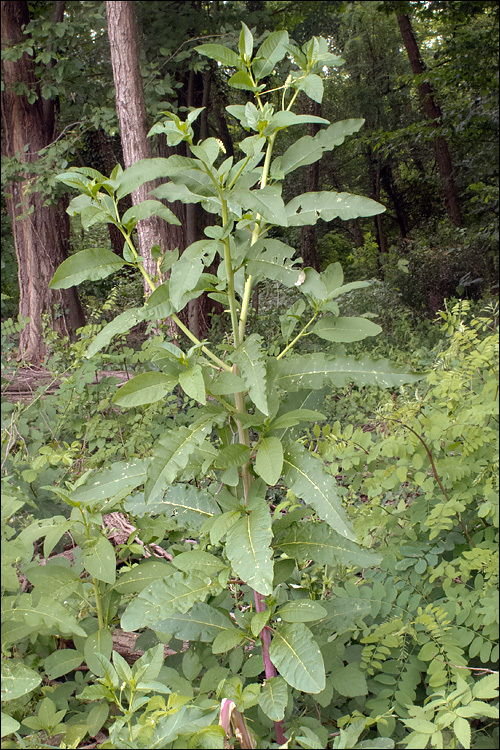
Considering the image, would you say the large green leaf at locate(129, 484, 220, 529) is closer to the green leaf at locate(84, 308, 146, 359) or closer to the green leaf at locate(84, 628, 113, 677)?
the green leaf at locate(84, 628, 113, 677)

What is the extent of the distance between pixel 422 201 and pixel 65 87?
9.58 metres

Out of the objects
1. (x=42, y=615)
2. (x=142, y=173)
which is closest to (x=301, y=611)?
(x=42, y=615)

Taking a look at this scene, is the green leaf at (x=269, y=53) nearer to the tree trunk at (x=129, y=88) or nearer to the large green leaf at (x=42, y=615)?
the large green leaf at (x=42, y=615)

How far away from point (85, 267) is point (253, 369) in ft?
1.53

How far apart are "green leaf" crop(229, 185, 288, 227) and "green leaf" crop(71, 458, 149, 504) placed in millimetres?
633

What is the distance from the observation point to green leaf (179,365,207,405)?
122 cm

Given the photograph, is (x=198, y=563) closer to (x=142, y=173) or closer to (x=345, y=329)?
(x=345, y=329)

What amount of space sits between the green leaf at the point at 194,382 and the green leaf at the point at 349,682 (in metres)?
0.81

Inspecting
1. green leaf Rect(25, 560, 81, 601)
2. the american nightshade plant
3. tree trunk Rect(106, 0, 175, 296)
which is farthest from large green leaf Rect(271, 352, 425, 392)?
tree trunk Rect(106, 0, 175, 296)

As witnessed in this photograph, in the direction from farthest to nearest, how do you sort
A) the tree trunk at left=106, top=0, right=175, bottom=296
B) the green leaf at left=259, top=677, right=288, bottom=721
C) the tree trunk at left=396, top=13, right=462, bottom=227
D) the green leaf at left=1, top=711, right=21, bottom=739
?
the tree trunk at left=396, top=13, right=462, bottom=227 < the tree trunk at left=106, top=0, right=175, bottom=296 < the green leaf at left=259, top=677, right=288, bottom=721 < the green leaf at left=1, top=711, right=21, bottom=739

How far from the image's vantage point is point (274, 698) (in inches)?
49.9

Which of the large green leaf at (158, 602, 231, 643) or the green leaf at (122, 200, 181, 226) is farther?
the large green leaf at (158, 602, 231, 643)

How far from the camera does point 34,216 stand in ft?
26.6

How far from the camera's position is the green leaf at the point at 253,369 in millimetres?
1245
